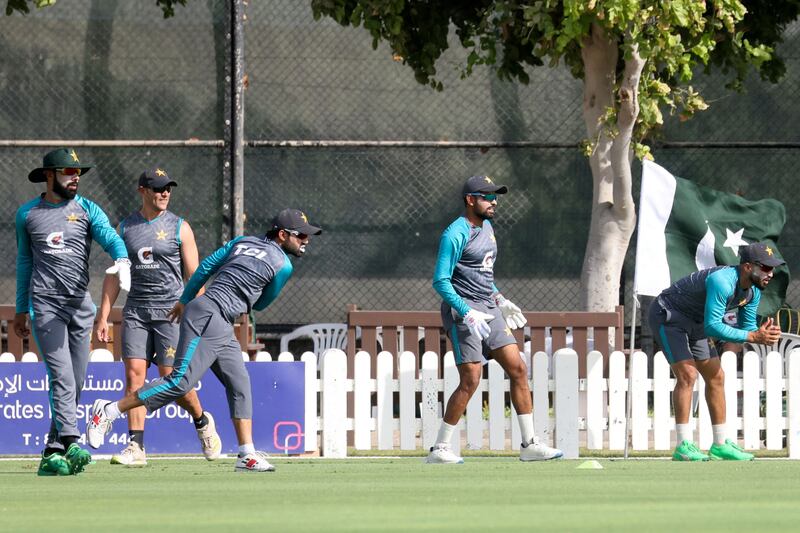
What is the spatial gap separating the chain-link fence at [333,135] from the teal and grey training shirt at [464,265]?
696cm

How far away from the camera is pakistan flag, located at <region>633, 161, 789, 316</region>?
12.5 metres

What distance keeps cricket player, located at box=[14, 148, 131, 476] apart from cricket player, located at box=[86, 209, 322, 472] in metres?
0.23

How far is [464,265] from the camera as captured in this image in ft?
35.2

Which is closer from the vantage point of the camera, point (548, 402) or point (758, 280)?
point (758, 280)

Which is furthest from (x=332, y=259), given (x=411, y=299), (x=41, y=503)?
(x=41, y=503)

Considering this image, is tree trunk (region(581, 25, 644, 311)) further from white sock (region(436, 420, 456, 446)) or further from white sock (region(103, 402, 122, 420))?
white sock (region(103, 402, 122, 420))

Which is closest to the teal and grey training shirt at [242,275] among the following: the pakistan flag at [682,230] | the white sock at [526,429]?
the white sock at [526,429]

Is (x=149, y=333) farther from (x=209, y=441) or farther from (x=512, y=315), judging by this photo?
(x=512, y=315)

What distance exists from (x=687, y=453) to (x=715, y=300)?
1.13 metres

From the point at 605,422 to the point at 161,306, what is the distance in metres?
3.73

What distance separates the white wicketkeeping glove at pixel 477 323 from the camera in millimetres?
10508

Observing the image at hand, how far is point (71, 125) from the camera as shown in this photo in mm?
17859

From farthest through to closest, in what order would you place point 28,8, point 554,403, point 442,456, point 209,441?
1. point 28,8
2. point 554,403
3. point 442,456
4. point 209,441

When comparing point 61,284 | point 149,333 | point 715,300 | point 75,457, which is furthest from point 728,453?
point 61,284
